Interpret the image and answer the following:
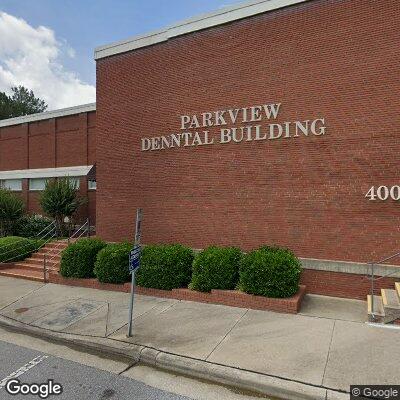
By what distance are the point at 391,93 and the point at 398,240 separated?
3.73 meters

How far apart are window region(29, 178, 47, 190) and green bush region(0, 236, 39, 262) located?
6662 millimetres

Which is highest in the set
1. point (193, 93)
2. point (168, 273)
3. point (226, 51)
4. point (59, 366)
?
point (226, 51)

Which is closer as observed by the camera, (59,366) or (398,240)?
(59,366)

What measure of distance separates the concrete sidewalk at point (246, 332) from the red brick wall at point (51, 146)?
10095 millimetres

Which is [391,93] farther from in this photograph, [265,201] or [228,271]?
[228,271]

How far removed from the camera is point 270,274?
340 inches

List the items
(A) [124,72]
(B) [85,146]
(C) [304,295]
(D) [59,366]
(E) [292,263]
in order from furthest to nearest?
1. (B) [85,146]
2. (A) [124,72]
3. (C) [304,295]
4. (E) [292,263]
5. (D) [59,366]

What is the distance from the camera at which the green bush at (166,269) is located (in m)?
10.1

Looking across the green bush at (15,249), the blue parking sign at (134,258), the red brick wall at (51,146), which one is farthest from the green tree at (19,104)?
the blue parking sign at (134,258)

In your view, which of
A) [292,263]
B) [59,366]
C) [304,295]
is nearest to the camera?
[59,366]

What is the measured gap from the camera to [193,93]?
11734mm

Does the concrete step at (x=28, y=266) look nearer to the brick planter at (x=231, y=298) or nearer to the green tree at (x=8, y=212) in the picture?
the brick planter at (x=231, y=298)

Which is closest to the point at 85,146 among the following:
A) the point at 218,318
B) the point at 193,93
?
the point at 193,93

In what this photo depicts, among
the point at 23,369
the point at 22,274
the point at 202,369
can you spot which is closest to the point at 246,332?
the point at 202,369
